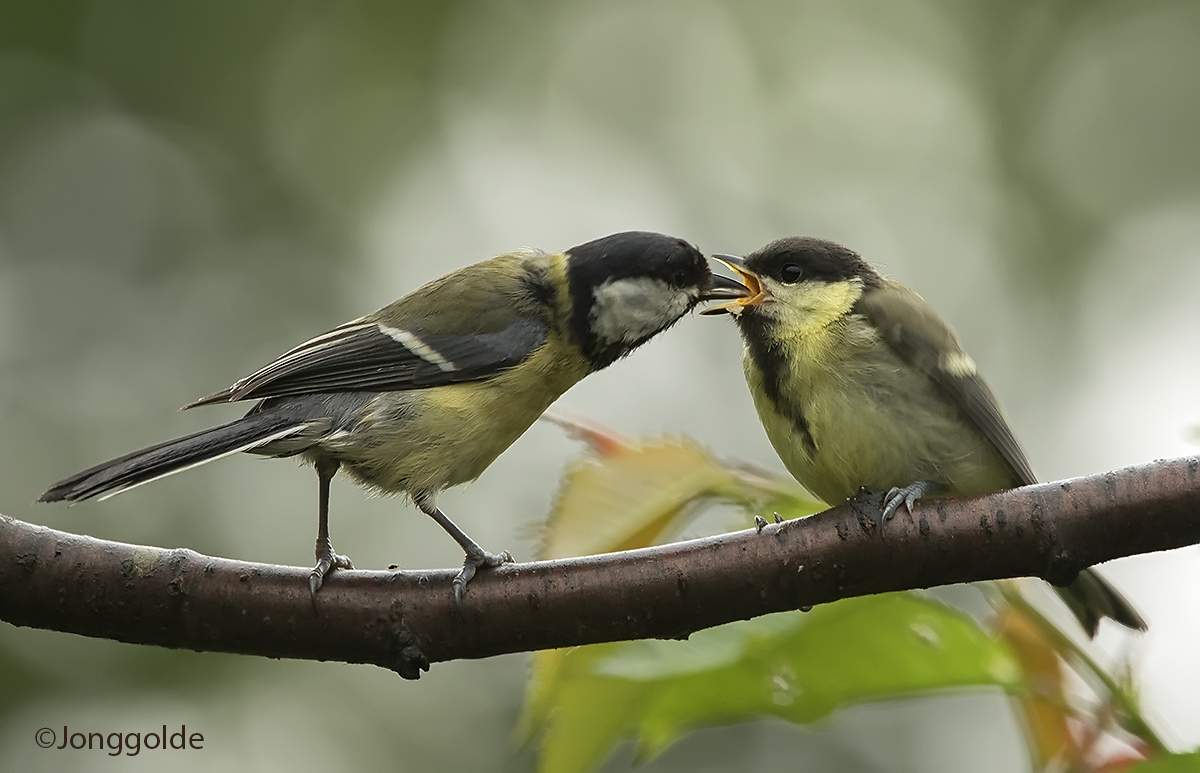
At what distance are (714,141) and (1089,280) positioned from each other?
10.9 feet

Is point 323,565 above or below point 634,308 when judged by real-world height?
below

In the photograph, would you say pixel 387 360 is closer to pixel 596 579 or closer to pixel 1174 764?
pixel 596 579

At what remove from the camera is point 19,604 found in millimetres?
1962

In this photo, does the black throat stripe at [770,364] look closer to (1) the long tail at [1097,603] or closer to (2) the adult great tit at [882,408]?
(2) the adult great tit at [882,408]

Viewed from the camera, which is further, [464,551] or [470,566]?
[464,551]

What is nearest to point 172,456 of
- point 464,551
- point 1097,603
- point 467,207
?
point 464,551

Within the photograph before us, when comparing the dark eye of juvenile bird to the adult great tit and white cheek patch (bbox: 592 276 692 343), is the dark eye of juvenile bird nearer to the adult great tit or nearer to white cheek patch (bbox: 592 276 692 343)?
the adult great tit

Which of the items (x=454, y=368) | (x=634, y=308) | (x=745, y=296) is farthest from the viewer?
(x=634, y=308)

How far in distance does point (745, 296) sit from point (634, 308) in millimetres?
341

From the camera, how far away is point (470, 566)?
7.30 feet

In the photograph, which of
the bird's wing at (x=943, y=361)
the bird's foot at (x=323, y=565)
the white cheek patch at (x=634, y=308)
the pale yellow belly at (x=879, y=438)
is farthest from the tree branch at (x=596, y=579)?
the white cheek patch at (x=634, y=308)

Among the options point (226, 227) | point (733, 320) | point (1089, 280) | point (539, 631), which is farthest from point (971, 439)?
point (226, 227)

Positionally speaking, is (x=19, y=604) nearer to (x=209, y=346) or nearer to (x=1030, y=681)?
(x=1030, y=681)

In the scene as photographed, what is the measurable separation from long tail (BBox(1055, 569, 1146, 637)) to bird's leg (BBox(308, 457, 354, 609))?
1674 mm
